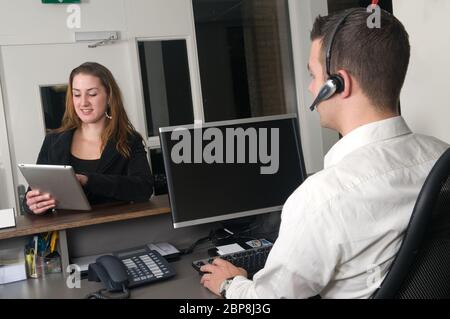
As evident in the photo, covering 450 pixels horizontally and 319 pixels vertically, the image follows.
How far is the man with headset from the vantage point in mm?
812

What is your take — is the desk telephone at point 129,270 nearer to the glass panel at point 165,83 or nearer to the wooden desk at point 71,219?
the wooden desk at point 71,219

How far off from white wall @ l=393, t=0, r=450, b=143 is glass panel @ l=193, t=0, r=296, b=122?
7.45 ft

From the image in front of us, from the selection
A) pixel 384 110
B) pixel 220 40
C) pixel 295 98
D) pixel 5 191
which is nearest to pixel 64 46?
pixel 5 191

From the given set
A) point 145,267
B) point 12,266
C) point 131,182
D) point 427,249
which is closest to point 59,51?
point 131,182

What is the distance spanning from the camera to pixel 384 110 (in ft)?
3.09

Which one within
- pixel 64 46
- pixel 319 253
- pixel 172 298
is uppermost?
pixel 64 46

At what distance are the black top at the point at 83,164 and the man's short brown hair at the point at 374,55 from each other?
1435 mm

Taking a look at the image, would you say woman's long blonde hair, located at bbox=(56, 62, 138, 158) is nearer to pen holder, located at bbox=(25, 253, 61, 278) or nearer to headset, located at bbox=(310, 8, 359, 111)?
pen holder, located at bbox=(25, 253, 61, 278)

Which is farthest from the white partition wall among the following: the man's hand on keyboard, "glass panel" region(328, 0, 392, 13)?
the man's hand on keyboard

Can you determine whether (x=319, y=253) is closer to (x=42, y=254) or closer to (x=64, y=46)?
(x=42, y=254)

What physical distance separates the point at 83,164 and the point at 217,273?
114cm

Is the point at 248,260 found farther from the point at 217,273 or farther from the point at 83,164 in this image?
the point at 83,164
